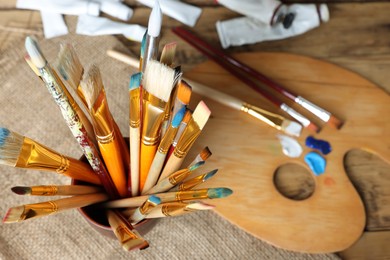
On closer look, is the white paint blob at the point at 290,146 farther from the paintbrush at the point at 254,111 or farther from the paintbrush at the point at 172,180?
the paintbrush at the point at 172,180

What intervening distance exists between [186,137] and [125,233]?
3.2 inches

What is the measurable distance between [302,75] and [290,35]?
0.22 feet

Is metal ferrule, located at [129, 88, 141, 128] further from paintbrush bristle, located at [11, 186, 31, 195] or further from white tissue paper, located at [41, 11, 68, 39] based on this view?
white tissue paper, located at [41, 11, 68, 39]

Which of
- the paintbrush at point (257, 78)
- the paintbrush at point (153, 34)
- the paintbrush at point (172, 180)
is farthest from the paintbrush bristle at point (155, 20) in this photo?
the paintbrush at point (257, 78)

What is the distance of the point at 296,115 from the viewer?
524 mm

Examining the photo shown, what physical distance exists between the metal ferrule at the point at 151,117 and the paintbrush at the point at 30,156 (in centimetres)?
6

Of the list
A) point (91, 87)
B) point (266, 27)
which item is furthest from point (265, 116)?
point (91, 87)

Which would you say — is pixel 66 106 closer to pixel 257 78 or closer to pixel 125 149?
pixel 125 149

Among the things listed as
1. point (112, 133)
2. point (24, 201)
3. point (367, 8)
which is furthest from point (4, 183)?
point (367, 8)

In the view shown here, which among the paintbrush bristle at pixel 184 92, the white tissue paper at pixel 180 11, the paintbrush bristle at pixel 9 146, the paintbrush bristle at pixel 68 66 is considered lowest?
the paintbrush bristle at pixel 9 146

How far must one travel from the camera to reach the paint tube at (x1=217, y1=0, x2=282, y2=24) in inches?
23.7

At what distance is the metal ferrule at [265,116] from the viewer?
52 centimetres

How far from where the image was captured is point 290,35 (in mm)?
598

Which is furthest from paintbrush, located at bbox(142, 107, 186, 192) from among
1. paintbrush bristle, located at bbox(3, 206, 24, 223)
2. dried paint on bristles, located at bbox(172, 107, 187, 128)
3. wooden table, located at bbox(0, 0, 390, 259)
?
wooden table, located at bbox(0, 0, 390, 259)
